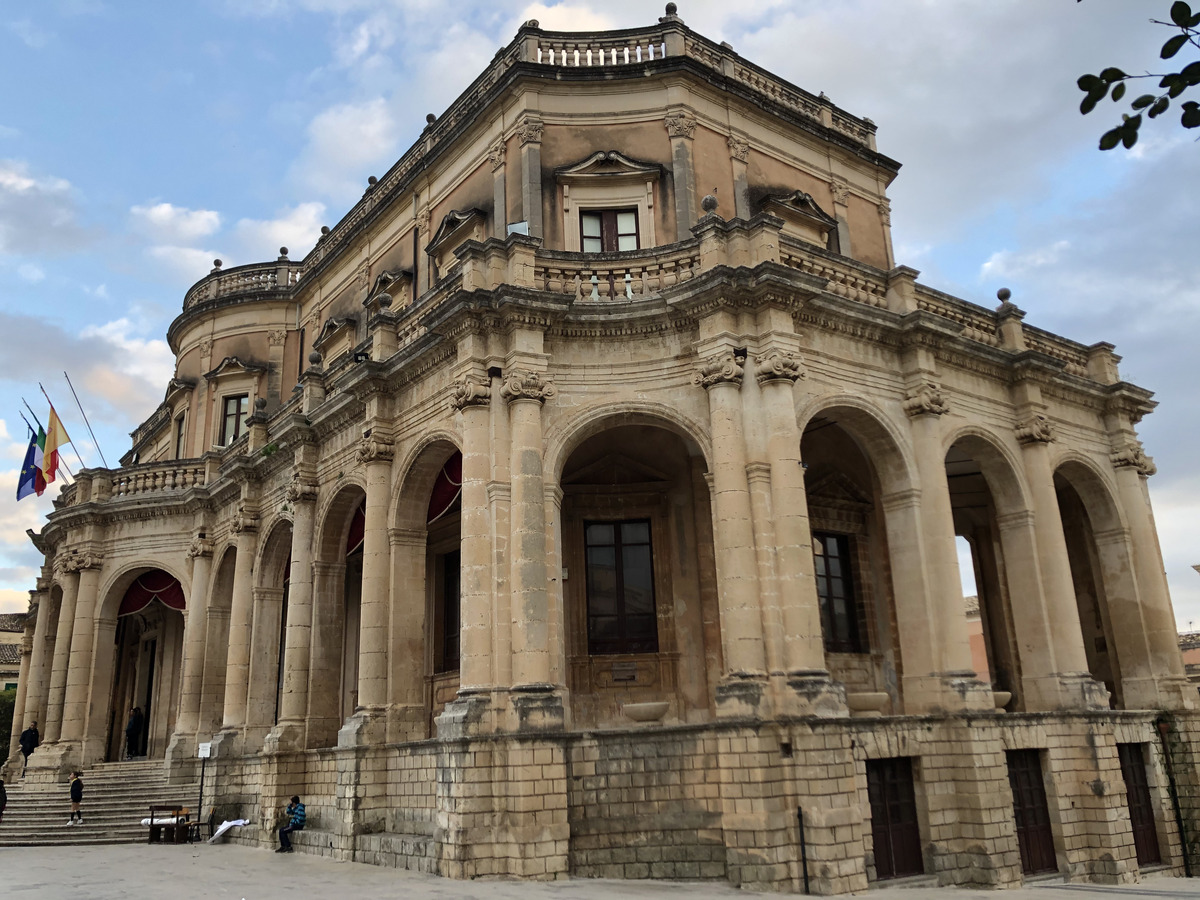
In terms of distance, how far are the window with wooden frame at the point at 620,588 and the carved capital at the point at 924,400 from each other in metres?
5.00

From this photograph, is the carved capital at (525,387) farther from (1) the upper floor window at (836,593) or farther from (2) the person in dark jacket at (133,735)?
(2) the person in dark jacket at (133,735)

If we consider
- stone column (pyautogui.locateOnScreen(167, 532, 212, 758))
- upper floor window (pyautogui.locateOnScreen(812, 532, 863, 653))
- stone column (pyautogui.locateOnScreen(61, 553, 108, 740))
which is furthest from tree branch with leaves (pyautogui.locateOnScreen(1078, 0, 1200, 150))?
stone column (pyautogui.locateOnScreen(61, 553, 108, 740))

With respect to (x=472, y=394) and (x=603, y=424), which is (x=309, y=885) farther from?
(x=603, y=424)

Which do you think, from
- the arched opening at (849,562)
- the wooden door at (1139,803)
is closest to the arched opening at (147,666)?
the arched opening at (849,562)

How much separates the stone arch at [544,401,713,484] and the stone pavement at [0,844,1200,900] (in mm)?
5666

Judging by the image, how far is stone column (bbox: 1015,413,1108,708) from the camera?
53.4ft

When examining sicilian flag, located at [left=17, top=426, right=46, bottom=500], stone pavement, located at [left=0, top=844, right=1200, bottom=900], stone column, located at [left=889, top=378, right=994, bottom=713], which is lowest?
stone pavement, located at [left=0, top=844, right=1200, bottom=900]

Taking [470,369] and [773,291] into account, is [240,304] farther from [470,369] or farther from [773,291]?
[773,291]

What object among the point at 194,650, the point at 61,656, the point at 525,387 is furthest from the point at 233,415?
the point at 525,387

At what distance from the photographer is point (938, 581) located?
1505 cm

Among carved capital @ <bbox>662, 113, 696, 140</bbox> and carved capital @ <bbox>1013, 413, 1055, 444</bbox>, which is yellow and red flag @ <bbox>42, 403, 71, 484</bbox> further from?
carved capital @ <bbox>1013, 413, 1055, 444</bbox>

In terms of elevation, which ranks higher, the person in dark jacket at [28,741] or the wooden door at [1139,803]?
the person in dark jacket at [28,741]

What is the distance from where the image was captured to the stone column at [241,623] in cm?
2117

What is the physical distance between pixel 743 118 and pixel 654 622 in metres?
10.4
